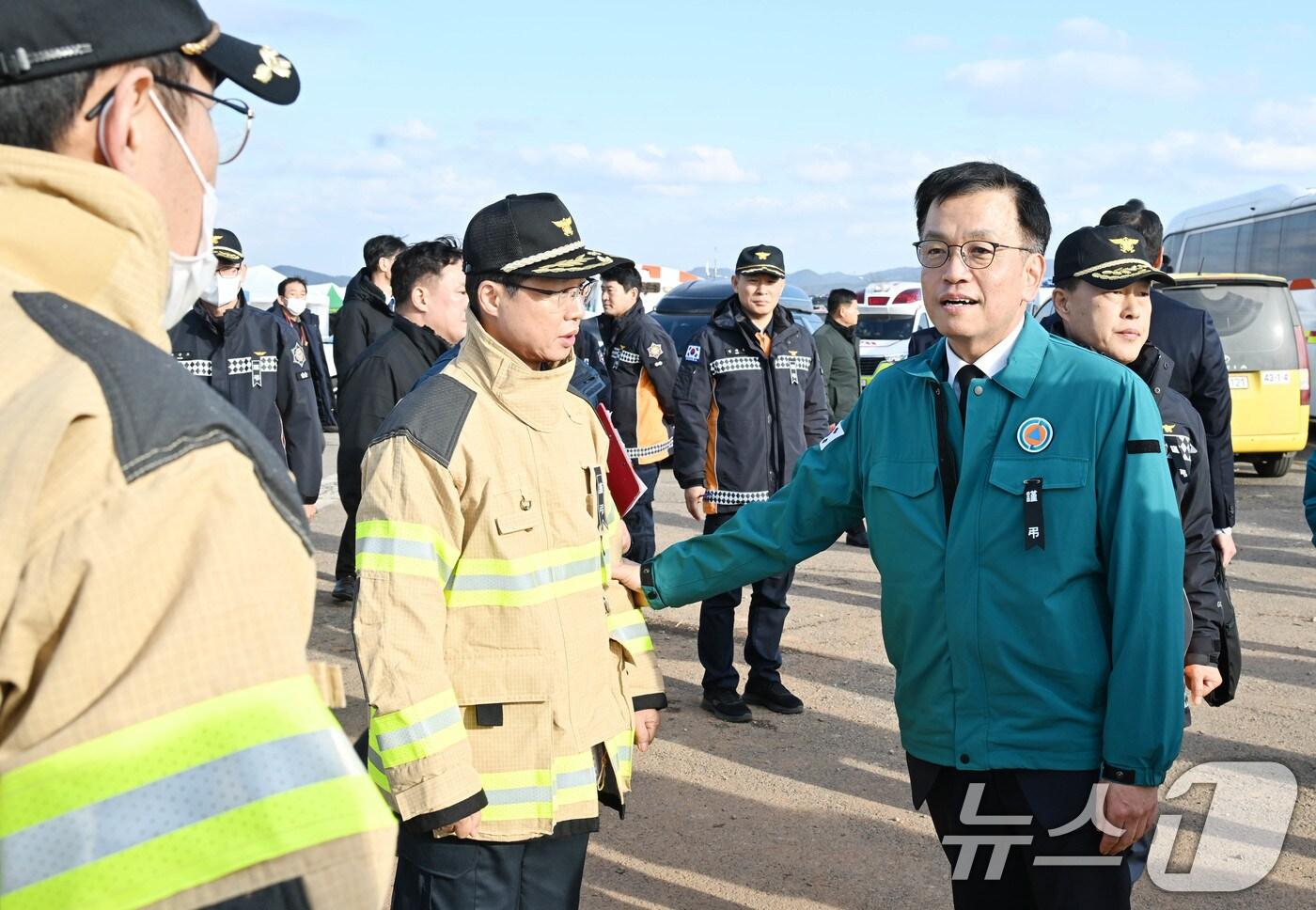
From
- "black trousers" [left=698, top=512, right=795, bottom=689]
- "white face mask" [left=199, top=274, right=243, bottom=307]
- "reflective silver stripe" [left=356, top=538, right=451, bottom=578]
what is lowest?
"black trousers" [left=698, top=512, right=795, bottom=689]

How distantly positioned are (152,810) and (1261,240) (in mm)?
20275

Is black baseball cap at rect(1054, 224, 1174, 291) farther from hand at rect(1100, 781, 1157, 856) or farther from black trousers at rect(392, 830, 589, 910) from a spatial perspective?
black trousers at rect(392, 830, 589, 910)

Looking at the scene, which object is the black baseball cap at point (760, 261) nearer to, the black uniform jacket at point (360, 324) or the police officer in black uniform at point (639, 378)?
the police officer in black uniform at point (639, 378)

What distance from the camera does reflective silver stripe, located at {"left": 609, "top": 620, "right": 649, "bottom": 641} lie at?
3102 millimetres

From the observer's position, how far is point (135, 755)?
98 centimetres

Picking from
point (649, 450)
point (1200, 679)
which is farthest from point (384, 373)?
point (1200, 679)

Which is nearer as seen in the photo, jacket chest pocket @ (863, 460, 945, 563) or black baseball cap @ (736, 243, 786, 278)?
jacket chest pocket @ (863, 460, 945, 563)

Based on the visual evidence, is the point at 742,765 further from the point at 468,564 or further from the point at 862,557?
the point at 862,557

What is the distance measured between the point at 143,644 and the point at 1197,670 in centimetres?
346

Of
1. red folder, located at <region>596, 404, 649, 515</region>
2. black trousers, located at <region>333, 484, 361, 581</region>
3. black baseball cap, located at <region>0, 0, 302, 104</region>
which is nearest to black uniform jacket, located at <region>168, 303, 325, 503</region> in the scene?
black trousers, located at <region>333, 484, 361, 581</region>

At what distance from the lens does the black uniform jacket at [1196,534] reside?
3.79 m

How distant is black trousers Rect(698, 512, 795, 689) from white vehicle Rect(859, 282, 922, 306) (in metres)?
15.9

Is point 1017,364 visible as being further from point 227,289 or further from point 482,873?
point 227,289

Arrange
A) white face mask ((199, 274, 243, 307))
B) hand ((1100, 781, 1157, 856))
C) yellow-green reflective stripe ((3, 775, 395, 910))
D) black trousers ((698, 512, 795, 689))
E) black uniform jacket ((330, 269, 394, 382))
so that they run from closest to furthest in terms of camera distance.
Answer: yellow-green reflective stripe ((3, 775, 395, 910)) → hand ((1100, 781, 1157, 856)) → black trousers ((698, 512, 795, 689)) → white face mask ((199, 274, 243, 307)) → black uniform jacket ((330, 269, 394, 382))
